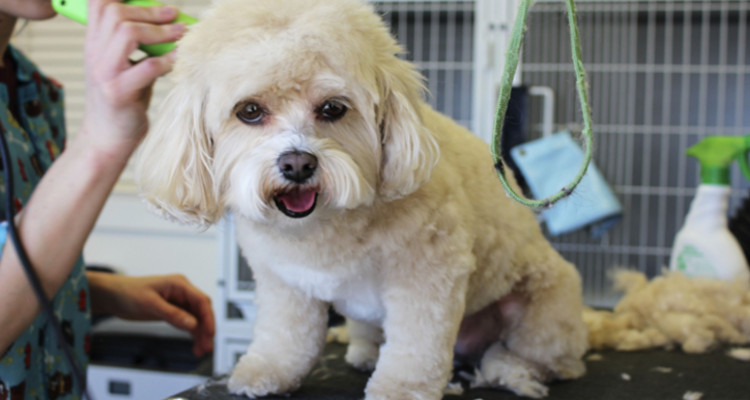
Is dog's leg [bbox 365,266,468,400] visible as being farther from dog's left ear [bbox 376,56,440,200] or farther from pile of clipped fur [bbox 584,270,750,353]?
pile of clipped fur [bbox 584,270,750,353]

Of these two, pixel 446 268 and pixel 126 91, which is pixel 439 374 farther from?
pixel 126 91

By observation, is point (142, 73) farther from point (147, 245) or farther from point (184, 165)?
point (147, 245)

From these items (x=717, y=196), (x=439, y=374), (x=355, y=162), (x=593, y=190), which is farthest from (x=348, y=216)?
(x=593, y=190)

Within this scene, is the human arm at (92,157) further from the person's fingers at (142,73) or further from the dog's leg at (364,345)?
the dog's leg at (364,345)

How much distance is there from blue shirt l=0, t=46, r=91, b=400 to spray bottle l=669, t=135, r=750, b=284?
3.32 feet

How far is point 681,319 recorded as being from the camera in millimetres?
1077

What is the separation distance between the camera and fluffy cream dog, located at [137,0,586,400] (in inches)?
23.8

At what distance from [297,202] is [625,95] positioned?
1565 mm

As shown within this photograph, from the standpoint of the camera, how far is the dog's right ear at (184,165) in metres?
0.65

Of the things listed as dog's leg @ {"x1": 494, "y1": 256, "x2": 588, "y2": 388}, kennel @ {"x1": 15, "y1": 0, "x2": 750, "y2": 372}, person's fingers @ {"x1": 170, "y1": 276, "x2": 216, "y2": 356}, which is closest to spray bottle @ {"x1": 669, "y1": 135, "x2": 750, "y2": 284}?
dog's leg @ {"x1": 494, "y1": 256, "x2": 588, "y2": 388}

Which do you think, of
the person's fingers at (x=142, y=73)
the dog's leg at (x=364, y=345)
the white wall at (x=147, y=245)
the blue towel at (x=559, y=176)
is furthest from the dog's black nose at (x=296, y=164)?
the white wall at (x=147, y=245)

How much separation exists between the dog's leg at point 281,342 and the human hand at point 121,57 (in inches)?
9.4

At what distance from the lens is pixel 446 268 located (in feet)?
2.29

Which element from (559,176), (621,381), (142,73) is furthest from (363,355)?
(559,176)
